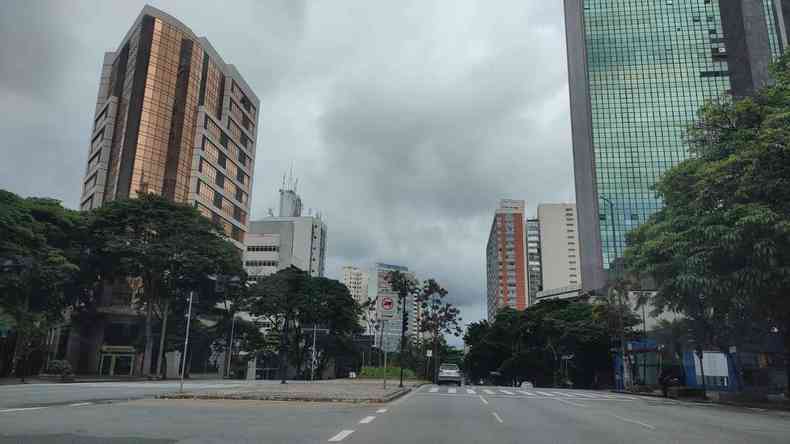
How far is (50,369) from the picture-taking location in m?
38.0

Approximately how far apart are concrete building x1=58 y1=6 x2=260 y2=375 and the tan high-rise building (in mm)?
120

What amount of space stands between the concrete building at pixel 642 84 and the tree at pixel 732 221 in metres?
69.7

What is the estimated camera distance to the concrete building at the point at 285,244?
379 feet

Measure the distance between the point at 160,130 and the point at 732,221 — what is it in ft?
213

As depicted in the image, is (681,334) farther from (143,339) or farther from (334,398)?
(143,339)

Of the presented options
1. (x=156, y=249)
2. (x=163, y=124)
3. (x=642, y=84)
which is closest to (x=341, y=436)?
(x=156, y=249)

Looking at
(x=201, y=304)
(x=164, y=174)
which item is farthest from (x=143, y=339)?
(x=164, y=174)

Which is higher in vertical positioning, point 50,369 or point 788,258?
point 788,258

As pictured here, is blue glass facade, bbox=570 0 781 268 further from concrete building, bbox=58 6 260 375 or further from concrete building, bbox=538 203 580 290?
Answer: concrete building, bbox=58 6 260 375

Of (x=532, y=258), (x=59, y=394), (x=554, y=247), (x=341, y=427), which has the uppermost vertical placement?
(x=532, y=258)

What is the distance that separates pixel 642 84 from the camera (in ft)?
A: 320

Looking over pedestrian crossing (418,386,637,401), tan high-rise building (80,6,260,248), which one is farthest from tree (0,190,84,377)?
tan high-rise building (80,6,260,248)

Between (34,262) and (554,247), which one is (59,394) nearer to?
(34,262)

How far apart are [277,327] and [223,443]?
2084 inches
